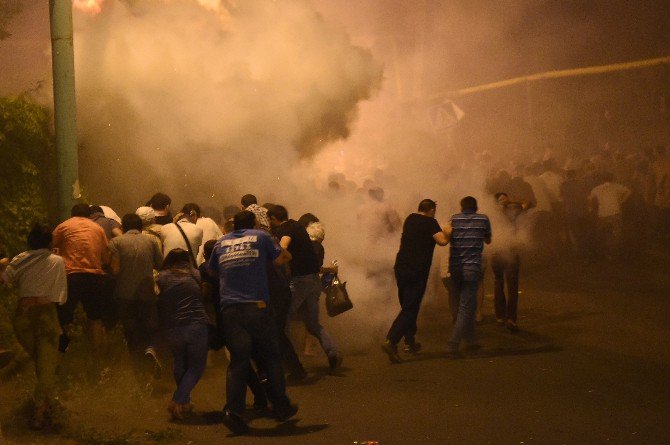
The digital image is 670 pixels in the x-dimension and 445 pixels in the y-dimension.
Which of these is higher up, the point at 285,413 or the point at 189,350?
the point at 189,350

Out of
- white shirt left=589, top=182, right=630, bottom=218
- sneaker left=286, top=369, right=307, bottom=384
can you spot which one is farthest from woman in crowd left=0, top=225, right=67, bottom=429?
white shirt left=589, top=182, right=630, bottom=218

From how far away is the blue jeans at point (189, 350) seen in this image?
27.6ft

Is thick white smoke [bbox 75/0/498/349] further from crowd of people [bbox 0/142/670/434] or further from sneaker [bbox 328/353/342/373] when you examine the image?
sneaker [bbox 328/353/342/373]

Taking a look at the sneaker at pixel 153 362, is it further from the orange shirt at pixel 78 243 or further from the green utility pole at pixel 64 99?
the green utility pole at pixel 64 99

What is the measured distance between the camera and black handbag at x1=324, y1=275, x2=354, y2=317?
1106 centimetres

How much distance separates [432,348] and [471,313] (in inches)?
32.0

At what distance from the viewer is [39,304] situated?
779cm

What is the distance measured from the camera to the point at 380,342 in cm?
1216

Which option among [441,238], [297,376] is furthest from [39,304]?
[441,238]

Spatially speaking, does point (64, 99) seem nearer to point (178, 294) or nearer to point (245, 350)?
point (178, 294)

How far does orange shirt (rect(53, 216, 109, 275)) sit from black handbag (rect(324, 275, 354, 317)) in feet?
9.30

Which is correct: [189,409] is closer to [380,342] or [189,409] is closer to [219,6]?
[380,342]

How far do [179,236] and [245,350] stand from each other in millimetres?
2451

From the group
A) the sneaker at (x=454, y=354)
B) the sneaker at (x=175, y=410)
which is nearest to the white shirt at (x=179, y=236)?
the sneaker at (x=175, y=410)
